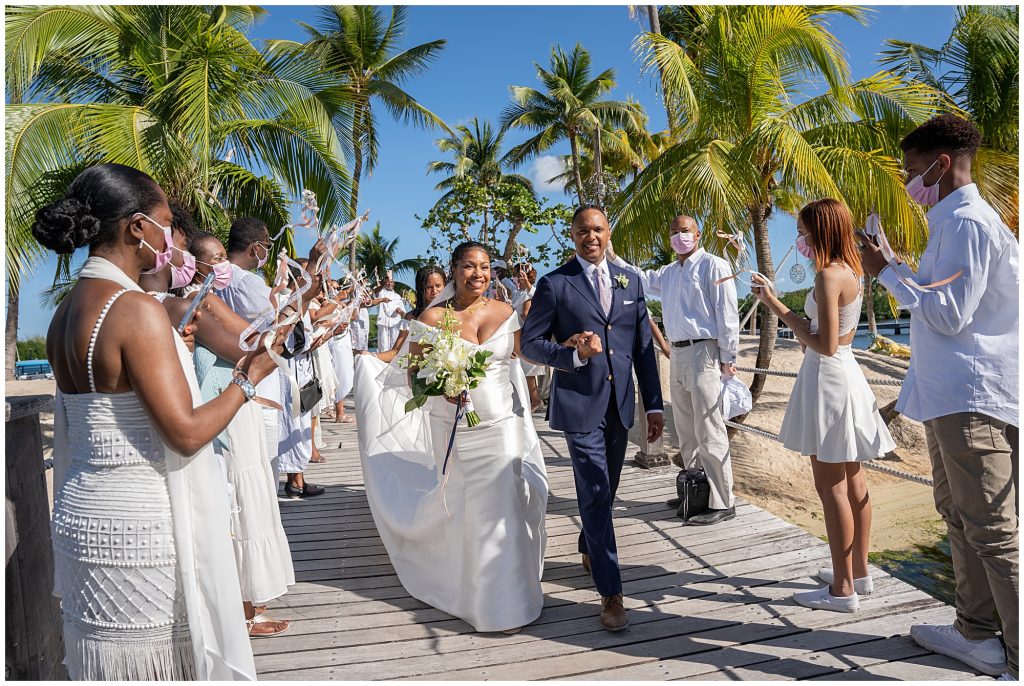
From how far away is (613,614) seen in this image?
13.6 feet

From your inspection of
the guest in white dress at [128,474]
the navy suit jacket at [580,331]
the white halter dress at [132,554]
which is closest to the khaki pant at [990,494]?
the navy suit jacket at [580,331]

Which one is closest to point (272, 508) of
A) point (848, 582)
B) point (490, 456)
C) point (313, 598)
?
point (313, 598)

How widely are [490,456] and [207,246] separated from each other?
2.15 m

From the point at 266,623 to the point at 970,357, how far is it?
4.12 m

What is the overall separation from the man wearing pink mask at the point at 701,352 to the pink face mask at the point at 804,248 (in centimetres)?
172

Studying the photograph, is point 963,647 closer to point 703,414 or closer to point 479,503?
point 479,503

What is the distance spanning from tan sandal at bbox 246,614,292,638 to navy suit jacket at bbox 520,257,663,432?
2.06 meters

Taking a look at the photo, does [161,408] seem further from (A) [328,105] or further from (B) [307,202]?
(A) [328,105]

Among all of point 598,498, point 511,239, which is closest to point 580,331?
point 598,498

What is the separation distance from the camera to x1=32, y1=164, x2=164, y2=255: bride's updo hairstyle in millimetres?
2211

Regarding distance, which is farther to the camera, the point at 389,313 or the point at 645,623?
the point at 389,313

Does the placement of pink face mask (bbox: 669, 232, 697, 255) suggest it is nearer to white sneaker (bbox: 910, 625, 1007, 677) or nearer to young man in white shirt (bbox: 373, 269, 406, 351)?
white sneaker (bbox: 910, 625, 1007, 677)

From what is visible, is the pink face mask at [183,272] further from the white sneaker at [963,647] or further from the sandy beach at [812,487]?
the sandy beach at [812,487]

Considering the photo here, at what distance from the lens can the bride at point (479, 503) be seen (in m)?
4.25
